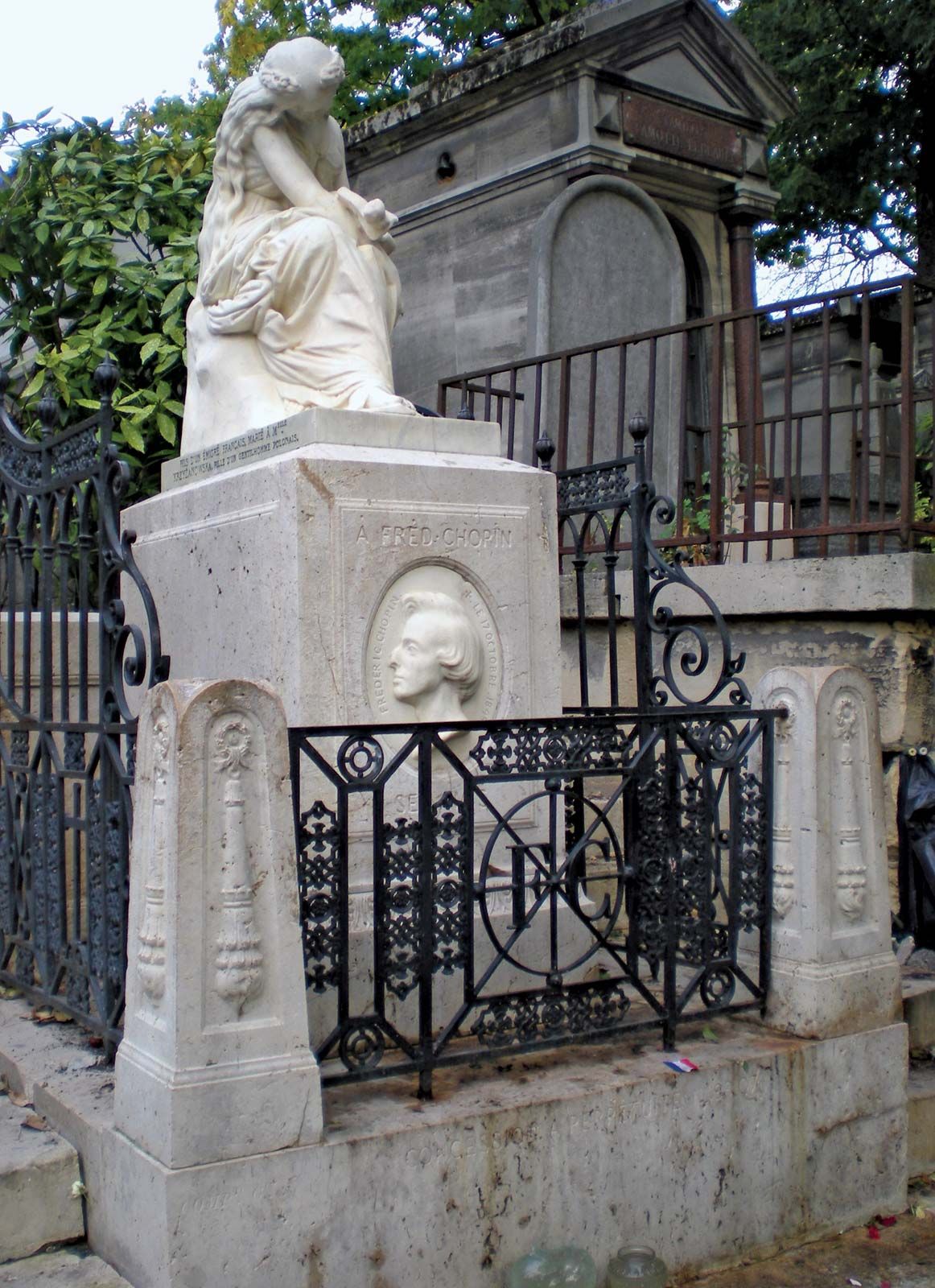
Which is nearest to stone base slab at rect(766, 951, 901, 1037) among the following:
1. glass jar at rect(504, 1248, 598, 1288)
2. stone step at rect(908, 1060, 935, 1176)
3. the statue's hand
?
stone step at rect(908, 1060, 935, 1176)

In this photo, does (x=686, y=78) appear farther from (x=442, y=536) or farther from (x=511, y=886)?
(x=511, y=886)

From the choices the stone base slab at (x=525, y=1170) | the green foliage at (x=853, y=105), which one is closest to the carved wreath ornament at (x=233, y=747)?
the stone base slab at (x=525, y=1170)

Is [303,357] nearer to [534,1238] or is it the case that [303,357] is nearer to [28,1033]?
[28,1033]

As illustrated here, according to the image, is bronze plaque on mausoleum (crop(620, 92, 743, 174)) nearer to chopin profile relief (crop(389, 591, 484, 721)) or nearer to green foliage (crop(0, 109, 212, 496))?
green foliage (crop(0, 109, 212, 496))

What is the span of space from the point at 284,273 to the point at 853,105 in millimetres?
11274

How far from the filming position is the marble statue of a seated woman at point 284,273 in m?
4.77

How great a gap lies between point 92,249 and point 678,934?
6407mm

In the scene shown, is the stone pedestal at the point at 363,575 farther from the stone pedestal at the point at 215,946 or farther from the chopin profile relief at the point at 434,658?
the stone pedestal at the point at 215,946

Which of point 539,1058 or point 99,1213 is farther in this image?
point 539,1058

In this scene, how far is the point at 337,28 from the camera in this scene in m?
15.8

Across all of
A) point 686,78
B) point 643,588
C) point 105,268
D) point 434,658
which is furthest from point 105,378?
point 686,78

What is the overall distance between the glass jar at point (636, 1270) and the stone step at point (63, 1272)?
1.16 m

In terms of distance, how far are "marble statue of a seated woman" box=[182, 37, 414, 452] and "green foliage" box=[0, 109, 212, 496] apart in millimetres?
3171

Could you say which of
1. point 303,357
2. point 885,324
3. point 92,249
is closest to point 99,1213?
point 303,357
